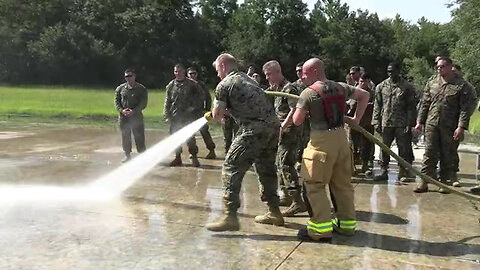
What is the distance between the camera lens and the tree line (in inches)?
2025

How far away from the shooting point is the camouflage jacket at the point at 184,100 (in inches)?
391

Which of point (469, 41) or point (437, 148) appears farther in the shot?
point (469, 41)

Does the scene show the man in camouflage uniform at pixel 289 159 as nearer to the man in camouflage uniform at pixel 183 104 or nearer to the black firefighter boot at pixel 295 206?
the black firefighter boot at pixel 295 206

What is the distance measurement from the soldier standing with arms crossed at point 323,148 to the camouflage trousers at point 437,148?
2.83m

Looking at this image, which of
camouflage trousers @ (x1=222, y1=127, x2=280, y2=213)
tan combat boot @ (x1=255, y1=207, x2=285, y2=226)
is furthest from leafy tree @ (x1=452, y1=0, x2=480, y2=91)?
camouflage trousers @ (x1=222, y1=127, x2=280, y2=213)

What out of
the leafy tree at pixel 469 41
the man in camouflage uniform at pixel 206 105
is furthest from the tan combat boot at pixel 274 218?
the leafy tree at pixel 469 41

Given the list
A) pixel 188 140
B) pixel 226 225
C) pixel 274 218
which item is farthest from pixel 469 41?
pixel 226 225

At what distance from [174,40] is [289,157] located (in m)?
49.9

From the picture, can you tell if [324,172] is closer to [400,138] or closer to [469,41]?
[400,138]

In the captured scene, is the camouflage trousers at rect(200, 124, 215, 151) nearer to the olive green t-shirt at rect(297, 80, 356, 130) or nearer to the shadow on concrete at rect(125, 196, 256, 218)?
the shadow on concrete at rect(125, 196, 256, 218)

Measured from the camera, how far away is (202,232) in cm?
562

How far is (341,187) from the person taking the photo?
17.9ft

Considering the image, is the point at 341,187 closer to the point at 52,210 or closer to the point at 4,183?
the point at 52,210

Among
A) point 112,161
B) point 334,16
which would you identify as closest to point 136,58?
point 334,16
